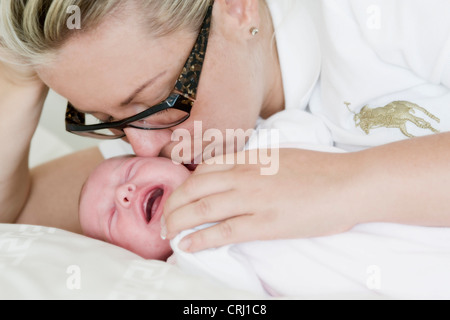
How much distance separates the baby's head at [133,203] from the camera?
1252 millimetres

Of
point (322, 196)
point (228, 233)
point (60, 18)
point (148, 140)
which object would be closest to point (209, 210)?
point (228, 233)

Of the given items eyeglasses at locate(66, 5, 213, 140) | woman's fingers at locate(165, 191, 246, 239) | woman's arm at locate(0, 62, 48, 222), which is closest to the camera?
woman's fingers at locate(165, 191, 246, 239)

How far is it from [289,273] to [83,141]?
67.2 inches

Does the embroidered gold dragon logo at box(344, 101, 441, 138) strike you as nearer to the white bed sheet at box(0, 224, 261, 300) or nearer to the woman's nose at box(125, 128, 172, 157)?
the woman's nose at box(125, 128, 172, 157)

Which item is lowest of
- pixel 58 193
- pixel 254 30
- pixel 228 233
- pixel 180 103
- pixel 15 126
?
pixel 58 193

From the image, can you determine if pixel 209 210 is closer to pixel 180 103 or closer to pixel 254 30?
pixel 180 103

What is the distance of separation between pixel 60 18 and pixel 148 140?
36cm

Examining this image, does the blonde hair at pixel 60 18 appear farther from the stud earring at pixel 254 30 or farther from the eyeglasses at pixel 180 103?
the stud earring at pixel 254 30

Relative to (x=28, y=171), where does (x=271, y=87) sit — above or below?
above

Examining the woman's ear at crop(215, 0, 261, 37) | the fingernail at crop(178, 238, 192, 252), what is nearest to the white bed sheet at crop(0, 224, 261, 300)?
the fingernail at crop(178, 238, 192, 252)

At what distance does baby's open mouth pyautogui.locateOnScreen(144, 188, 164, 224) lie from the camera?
4.29 feet

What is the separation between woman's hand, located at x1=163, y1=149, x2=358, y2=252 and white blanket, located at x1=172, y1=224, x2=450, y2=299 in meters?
0.03

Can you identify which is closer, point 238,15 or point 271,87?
point 238,15

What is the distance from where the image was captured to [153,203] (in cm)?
134
